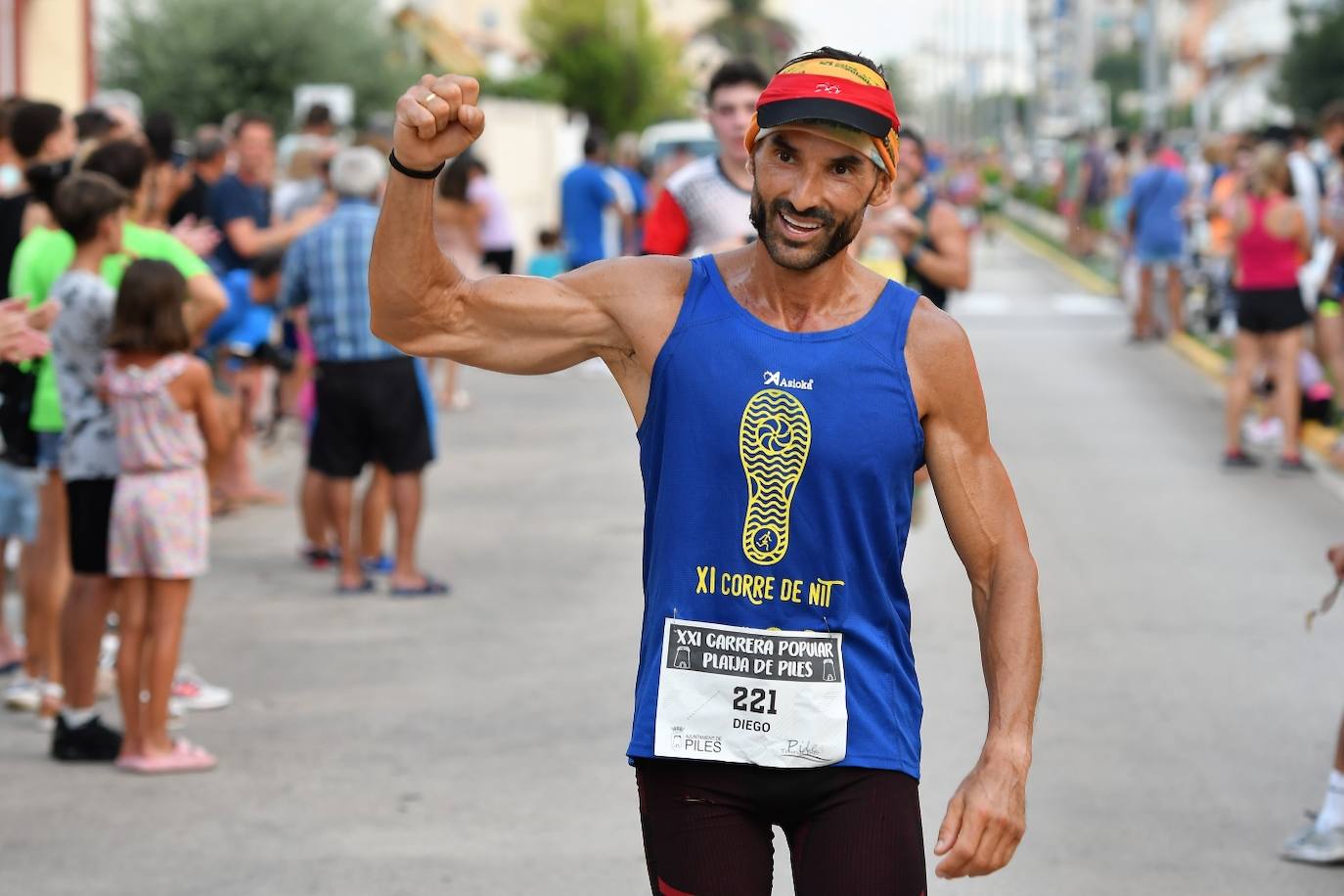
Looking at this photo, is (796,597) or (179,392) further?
(179,392)

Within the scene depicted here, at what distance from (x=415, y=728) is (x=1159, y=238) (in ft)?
47.6

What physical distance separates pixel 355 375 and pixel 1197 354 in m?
12.1

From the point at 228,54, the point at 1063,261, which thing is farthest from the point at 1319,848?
the point at 1063,261

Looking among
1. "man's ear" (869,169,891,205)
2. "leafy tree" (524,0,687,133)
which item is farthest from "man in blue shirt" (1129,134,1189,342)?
"leafy tree" (524,0,687,133)

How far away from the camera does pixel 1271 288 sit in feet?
43.1

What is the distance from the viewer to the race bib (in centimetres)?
339

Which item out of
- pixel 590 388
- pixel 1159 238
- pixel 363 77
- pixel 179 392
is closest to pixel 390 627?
pixel 179 392

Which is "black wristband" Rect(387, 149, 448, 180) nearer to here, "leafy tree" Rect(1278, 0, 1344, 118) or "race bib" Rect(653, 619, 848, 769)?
"race bib" Rect(653, 619, 848, 769)

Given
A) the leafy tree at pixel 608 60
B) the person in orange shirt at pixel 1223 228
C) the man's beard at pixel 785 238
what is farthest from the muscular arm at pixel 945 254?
the leafy tree at pixel 608 60

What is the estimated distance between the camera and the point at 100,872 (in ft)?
19.5

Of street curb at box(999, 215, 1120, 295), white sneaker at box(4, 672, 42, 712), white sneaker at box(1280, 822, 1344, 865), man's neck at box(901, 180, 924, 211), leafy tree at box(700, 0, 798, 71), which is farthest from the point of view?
leafy tree at box(700, 0, 798, 71)

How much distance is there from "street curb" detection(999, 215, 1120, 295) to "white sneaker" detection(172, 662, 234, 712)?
71.7ft

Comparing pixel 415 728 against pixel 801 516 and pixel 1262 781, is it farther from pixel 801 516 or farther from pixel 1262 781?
pixel 801 516

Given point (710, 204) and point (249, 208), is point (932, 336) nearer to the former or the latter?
point (710, 204)
